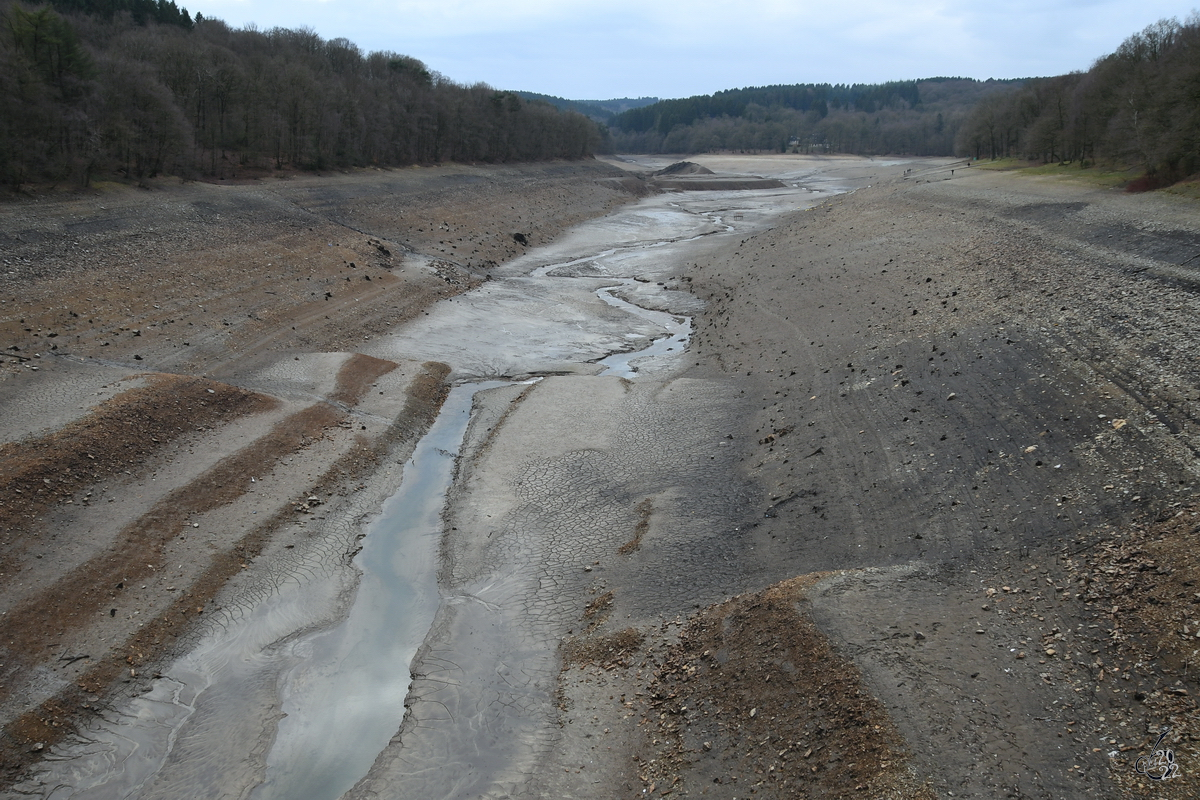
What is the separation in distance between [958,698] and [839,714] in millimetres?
1313

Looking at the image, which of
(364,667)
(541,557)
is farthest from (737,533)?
(364,667)

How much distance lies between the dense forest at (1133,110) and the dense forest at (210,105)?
1857 inches

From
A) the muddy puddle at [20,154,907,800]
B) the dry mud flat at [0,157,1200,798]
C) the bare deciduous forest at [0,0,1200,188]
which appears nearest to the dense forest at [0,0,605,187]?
the bare deciduous forest at [0,0,1200,188]

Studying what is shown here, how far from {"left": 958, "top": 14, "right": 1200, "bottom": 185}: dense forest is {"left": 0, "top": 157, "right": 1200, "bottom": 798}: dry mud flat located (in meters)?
8.76

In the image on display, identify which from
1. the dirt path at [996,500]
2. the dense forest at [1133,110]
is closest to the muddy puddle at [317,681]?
the dirt path at [996,500]

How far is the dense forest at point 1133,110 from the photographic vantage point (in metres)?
33.1

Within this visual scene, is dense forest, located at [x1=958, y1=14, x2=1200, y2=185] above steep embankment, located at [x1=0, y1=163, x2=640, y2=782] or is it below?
above

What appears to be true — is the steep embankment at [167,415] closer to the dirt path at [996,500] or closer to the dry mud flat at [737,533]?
the dry mud flat at [737,533]

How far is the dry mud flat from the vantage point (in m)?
8.59

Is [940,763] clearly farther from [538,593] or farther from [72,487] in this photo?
[72,487]

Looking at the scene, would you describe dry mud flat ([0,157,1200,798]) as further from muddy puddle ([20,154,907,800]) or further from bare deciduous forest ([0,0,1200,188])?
bare deciduous forest ([0,0,1200,188])

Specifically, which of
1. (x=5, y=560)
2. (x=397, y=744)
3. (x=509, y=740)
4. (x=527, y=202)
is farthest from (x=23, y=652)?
(x=527, y=202)

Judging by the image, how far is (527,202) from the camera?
6116 centimetres

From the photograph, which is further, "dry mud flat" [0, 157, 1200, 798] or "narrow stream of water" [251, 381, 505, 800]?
"narrow stream of water" [251, 381, 505, 800]
